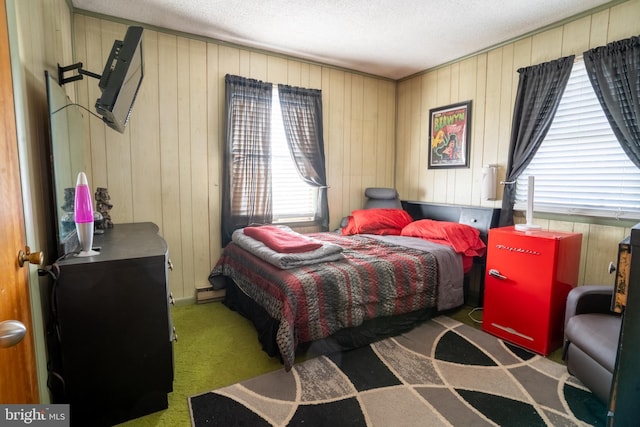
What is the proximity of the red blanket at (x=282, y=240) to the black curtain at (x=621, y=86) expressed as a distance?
7.68 ft

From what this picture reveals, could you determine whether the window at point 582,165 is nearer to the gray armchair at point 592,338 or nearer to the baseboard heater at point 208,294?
the gray armchair at point 592,338

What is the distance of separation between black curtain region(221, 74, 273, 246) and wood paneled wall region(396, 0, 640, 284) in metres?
1.88

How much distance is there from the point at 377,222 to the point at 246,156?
5.20ft

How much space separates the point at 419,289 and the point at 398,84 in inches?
116

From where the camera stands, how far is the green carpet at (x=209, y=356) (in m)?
1.79

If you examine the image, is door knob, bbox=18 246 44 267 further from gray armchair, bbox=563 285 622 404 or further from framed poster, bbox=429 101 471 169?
framed poster, bbox=429 101 471 169

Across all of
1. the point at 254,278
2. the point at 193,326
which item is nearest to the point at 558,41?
the point at 254,278

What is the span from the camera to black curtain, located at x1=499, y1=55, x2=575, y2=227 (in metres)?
2.77

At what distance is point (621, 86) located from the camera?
7.81 feet

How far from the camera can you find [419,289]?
266 centimetres

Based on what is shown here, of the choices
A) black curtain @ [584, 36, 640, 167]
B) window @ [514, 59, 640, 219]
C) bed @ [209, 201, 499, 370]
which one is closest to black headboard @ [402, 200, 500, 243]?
bed @ [209, 201, 499, 370]

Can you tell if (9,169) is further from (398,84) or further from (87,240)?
(398,84)

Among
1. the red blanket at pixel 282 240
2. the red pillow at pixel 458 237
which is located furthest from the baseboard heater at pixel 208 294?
the red pillow at pixel 458 237

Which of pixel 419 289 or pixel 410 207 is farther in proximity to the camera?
pixel 410 207
